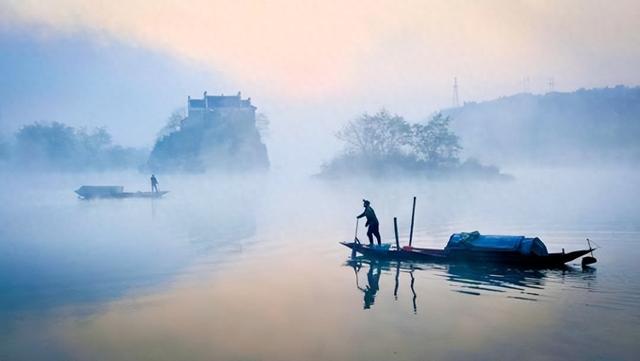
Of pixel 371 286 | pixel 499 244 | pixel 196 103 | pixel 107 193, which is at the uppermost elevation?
pixel 196 103

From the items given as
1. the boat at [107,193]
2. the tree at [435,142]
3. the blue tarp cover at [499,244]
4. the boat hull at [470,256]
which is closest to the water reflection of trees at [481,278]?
the boat hull at [470,256]

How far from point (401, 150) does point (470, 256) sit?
7381 cm

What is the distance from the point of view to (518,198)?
59.9m

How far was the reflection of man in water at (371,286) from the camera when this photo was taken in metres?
17.1

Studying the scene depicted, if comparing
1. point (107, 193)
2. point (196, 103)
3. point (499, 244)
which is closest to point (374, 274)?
point (499, 244)

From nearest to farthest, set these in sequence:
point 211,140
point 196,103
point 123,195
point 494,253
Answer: point 494,253
point 123,195
point 211,140
point 196,103

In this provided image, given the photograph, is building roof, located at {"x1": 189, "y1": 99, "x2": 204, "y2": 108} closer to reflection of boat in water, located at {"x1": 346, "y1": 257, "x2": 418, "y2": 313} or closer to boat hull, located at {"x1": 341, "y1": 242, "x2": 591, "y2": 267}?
boat hull, located at {"x1": 341, "y1": 242, "x2": 591, "y2": 267}

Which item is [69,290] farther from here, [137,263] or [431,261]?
[431,261]

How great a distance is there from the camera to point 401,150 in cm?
9444

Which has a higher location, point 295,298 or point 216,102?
point 216,102

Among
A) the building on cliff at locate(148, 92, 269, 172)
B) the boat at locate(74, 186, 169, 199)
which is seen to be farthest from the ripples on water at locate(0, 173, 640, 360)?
the building on cliff at locate(148, 92, 269, 172)

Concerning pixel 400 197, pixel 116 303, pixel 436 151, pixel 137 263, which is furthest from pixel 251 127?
pixel 116 303

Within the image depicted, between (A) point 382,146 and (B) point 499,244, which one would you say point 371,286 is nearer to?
(B) point 499,244

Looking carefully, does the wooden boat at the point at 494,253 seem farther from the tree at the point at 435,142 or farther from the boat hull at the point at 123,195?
the tree at the point at 435,142
